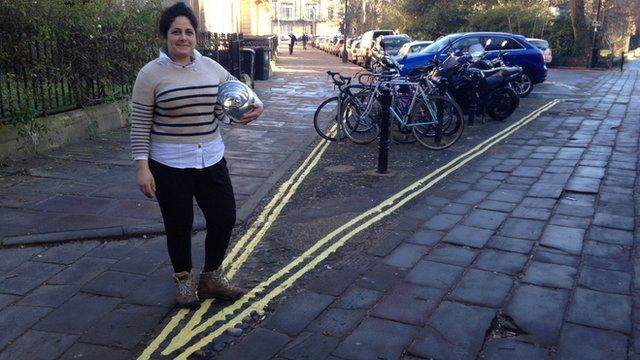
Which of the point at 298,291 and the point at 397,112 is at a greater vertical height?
the point at 397,112

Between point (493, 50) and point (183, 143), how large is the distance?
1281 centimetres

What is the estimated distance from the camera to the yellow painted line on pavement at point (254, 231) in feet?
10.8

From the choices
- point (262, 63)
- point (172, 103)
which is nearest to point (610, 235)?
point (172, 103)

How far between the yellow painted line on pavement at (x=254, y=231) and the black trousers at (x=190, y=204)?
0.31 meters

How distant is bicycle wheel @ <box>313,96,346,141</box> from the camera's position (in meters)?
8.87

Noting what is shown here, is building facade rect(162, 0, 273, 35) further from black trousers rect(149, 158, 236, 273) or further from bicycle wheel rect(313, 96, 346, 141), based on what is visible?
black trousers rect(149, 158, 236, 273)

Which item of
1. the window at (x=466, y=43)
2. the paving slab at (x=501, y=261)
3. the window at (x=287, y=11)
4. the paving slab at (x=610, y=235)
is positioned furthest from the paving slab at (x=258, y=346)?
the window at (x=287, y=11)

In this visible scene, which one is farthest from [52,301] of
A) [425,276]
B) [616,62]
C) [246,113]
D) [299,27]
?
[299,27]

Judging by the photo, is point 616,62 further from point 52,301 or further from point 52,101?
point 52,301

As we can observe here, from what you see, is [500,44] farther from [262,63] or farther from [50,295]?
[50,295]

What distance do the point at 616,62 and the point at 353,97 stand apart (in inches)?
1176

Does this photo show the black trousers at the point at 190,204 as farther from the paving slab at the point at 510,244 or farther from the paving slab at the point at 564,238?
the paving slab at the point at 564,238

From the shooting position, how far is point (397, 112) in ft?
27.8

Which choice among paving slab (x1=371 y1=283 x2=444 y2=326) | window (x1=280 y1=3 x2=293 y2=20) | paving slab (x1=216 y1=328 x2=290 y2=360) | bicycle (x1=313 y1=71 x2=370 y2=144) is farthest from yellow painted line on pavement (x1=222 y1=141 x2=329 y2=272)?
window (x1=280 y1=3 x2=293 y2=20)
